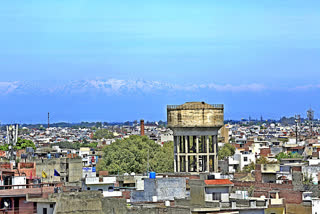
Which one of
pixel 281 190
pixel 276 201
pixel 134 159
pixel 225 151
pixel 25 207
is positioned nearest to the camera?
pixel 25 207

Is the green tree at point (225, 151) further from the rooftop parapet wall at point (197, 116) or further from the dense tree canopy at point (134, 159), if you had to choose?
the rooftop parapet wall at point (197, 116)

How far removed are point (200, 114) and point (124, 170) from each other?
19883mm

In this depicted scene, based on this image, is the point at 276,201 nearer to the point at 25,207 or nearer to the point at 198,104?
the point at 25,207

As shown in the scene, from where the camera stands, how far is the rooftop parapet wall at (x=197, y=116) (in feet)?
252

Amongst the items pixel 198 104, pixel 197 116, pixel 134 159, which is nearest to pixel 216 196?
pixel 197 116

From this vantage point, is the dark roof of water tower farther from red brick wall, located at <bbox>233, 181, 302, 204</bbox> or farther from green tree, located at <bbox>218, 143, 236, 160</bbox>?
green tree, located at <bbox>218, 143, 236, 160</bbox>

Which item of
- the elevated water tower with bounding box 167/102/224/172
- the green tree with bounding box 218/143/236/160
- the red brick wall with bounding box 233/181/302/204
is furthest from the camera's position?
the green tree with bounding box 218/143/236/160

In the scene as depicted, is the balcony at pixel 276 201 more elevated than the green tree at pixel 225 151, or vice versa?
the green tree at pixel 225 151

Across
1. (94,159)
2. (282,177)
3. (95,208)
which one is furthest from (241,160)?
(95,208)

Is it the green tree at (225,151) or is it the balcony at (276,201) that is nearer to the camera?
the balcony at (276,201)

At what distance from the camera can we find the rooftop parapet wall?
7681cm

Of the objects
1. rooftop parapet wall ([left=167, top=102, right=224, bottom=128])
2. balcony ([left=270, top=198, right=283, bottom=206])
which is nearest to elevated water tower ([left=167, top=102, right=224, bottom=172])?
rooftop parapet wall ([left=167, top=102, right=224, bottom=128])

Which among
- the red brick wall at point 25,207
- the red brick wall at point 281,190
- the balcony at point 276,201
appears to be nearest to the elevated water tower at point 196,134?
the red brick wall at point 281,190

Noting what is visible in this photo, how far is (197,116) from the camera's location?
77062 millimetres
